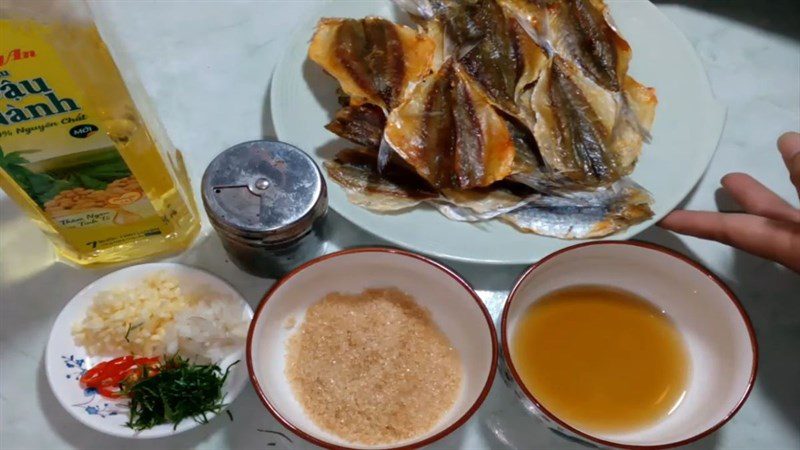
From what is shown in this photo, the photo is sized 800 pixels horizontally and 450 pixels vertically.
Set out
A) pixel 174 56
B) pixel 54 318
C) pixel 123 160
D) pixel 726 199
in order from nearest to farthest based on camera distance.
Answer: pixel 123 160, pixel 54 318, pixel 726 199, pixel 174 56

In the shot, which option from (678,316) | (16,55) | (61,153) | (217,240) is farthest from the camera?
(217,240)

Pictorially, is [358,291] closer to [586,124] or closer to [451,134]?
[451,134]

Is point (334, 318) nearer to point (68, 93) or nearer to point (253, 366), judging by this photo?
Answer: point (253, 366)

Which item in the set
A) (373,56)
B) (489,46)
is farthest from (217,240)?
(489,46)

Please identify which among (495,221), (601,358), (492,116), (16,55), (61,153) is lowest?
(601,358)

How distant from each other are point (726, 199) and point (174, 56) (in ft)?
3.28

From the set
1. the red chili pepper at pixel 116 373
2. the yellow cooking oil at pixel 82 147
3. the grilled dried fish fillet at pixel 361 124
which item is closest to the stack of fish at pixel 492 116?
the grilled dried fish fillet at pixel 361 124

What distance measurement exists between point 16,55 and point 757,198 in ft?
3.39

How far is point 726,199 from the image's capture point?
121cm

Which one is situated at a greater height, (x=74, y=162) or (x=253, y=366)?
(x=74, y=162)

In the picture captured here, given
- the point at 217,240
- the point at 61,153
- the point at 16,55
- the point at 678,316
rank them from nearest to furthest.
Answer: the point at 16,55
the point at 61,153
the point at 678,316
the point at 217,240

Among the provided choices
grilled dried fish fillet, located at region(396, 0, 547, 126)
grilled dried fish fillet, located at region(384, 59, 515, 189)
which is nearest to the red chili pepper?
grilled dried fish fillet, located at region(384, 59, 515, 189)

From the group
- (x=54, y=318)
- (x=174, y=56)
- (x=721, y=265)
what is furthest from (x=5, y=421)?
(x=721, y=265)

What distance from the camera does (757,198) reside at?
1124 mm
